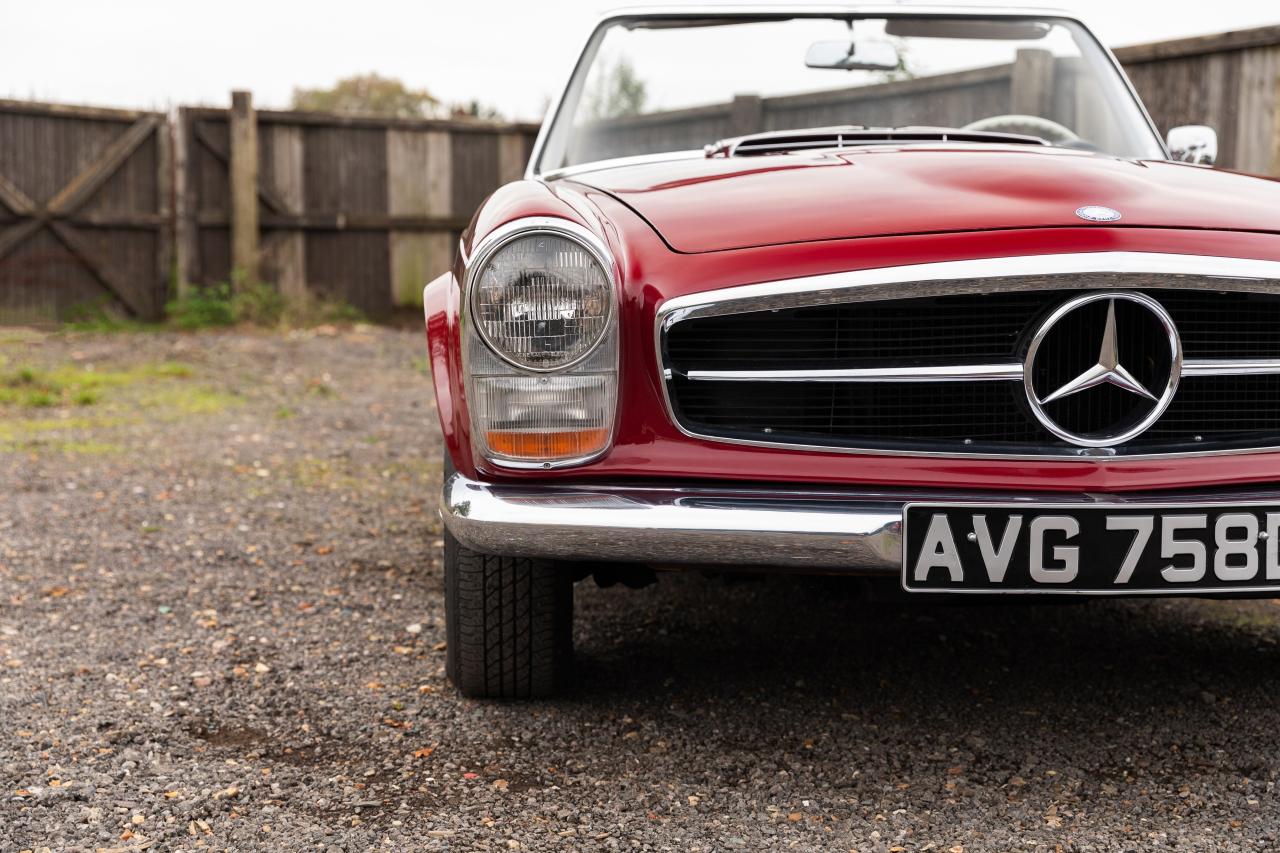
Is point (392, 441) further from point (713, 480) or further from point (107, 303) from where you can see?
point (107, 303)

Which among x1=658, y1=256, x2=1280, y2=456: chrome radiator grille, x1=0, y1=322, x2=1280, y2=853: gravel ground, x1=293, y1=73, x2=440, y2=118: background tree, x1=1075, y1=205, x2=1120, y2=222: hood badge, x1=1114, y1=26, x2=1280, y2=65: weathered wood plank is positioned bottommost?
x1=0, y1=322, x2=1280, y2=853: gravel ground

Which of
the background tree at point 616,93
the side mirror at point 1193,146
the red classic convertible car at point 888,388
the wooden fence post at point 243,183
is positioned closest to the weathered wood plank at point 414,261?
the wooden fence post at point 243,183

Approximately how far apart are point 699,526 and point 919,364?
46cm

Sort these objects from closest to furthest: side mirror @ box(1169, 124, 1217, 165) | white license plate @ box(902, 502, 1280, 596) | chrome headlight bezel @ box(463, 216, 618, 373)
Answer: white license plate @ box(902, 502, 1280, 596) → chrome headlight bezel @ box(463, 216, 618, 373) → side mirror @ box(1169, 124, 1217, 165)

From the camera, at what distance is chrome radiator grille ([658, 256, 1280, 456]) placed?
82.4 inches

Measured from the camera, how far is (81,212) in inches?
419

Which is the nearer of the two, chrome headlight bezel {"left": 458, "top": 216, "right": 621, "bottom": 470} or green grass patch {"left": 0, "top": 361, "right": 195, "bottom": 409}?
chrome headlight bezel {"left": 458, "top": 216, "right": 621, "bottom": 470}

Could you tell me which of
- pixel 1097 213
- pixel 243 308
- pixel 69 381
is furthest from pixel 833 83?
pixel 243 308

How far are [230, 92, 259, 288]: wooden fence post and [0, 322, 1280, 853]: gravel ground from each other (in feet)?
23.0

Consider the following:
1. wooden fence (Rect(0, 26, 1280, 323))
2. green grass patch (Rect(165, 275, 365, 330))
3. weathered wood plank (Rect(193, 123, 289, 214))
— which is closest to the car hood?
wooden fence (Rect(0, 26, 1280, 323))

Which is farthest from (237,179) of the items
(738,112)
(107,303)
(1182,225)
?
(1182,225)

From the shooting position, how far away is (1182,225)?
2152 millimetres

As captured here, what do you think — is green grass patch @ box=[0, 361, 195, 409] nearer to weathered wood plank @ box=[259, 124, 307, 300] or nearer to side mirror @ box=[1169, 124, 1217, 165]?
weathered wood plank @ box=[259, 124, 307, 300]

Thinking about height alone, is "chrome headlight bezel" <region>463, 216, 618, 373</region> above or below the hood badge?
below
